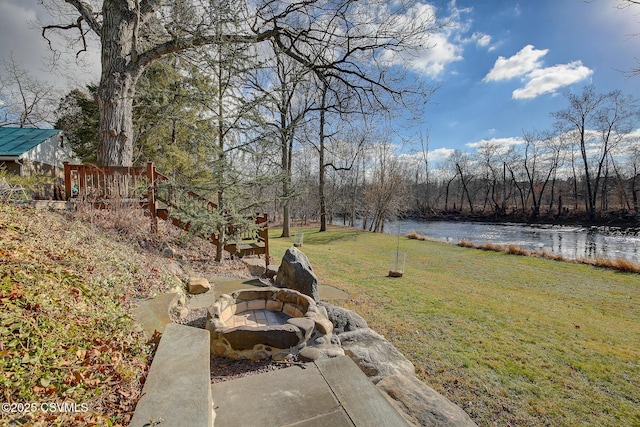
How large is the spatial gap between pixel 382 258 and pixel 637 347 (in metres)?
7.41

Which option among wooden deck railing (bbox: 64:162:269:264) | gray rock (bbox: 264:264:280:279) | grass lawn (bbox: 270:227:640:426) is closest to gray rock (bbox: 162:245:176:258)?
wooden deck railing (bbox: 64:162:269:264)

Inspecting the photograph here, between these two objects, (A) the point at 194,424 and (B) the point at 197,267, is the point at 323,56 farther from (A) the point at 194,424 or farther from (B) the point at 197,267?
(A) the point at 194,424

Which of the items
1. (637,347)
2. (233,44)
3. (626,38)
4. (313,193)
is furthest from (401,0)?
(313,193)

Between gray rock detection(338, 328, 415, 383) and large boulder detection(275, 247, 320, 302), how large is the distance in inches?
51.3

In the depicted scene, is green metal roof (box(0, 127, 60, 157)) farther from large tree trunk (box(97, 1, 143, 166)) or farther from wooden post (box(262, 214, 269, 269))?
wooden post (box(262, 214, 269, 269))

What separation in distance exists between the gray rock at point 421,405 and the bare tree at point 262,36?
18.2 ft

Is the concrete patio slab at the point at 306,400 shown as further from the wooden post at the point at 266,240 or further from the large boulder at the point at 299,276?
the wooden post at the point at 266,240

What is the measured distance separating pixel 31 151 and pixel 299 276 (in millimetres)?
14171

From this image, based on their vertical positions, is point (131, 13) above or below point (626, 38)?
above

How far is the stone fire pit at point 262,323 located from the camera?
2756 millimetres

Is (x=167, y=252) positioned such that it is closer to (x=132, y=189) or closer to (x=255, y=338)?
(x=132, y=189)

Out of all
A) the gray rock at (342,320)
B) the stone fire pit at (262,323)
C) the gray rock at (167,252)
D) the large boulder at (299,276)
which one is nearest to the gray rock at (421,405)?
the stone fire pit at (262,323)

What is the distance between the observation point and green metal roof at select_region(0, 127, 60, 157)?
36.4 feet

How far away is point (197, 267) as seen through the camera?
551cm
